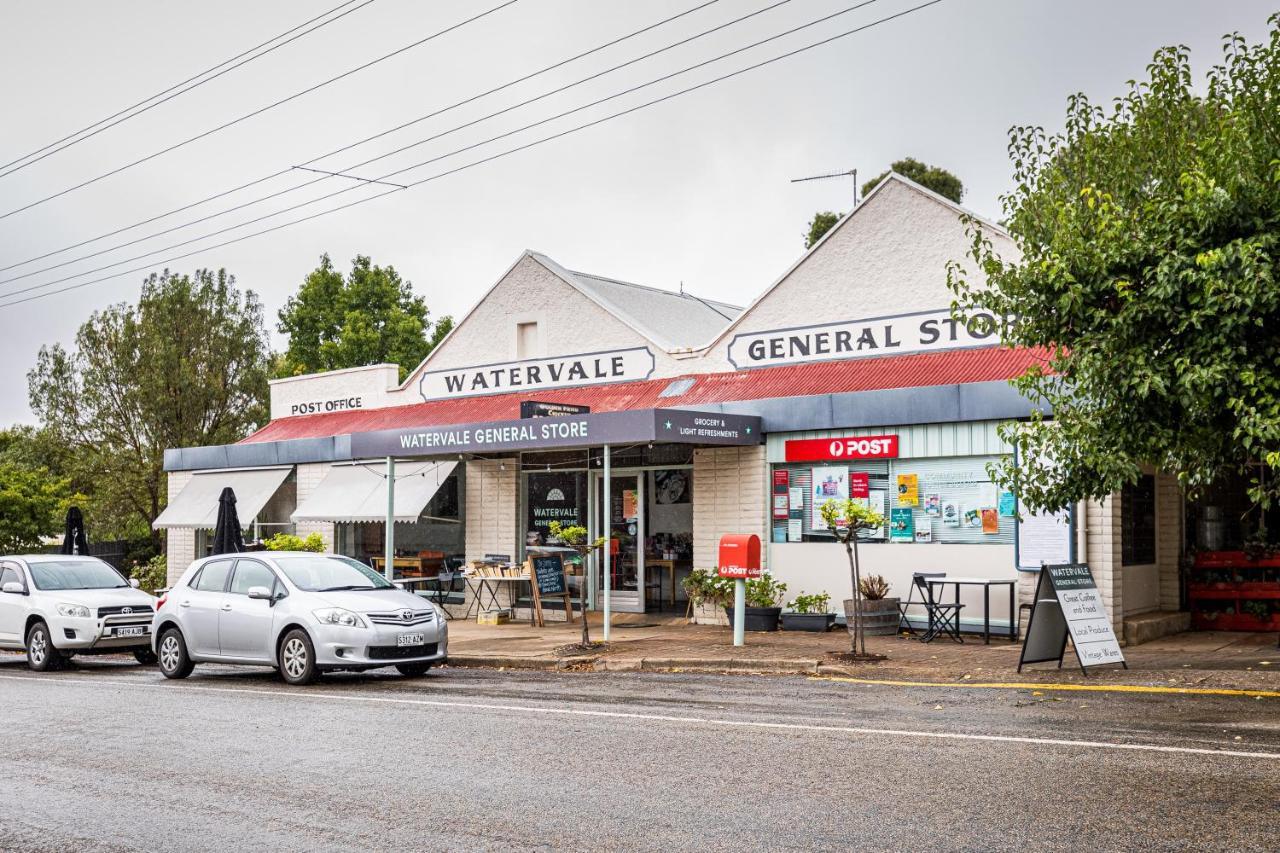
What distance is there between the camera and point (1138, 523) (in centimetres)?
1677

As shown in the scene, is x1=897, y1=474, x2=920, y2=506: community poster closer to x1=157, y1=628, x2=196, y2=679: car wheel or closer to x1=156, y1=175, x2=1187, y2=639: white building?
x1=156, y1=175, x2=1187, y2=639: white building

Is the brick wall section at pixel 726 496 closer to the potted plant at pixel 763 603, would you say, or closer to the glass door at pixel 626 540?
the potted plant at pixel 763 603

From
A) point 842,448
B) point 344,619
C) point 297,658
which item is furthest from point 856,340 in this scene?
point 297,658

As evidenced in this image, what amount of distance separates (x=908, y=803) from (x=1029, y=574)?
938cm

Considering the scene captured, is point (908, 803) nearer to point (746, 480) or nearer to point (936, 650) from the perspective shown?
point (936, 650)

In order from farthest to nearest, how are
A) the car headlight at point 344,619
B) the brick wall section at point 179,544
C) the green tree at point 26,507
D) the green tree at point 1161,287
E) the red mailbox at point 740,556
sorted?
the green tree at point 26,507 → the brick wall section at point 179,544 → the red mailbox at point 740,556 → the car headlight at point 344,619 → the green tree at point 1161,287

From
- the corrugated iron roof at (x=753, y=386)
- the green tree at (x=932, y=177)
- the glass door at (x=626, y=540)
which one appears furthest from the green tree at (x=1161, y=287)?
the green tree at (x=932, y=177)

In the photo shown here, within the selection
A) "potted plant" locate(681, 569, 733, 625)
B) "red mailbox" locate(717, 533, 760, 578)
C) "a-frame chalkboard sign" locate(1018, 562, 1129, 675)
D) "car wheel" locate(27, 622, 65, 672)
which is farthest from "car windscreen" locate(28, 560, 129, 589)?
"a-frame chalkboard sign" locate(1018, 562, 1129, 675)

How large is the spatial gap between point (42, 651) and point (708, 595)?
9372 mm

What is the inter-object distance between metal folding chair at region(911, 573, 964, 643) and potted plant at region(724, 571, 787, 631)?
87.7 inches

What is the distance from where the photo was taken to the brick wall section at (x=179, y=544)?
1103 inches

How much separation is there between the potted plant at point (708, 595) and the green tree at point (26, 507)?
2197 centimetres

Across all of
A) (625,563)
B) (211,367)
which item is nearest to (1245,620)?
(625,563)

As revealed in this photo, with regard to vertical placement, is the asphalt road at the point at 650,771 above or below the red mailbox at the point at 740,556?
below
